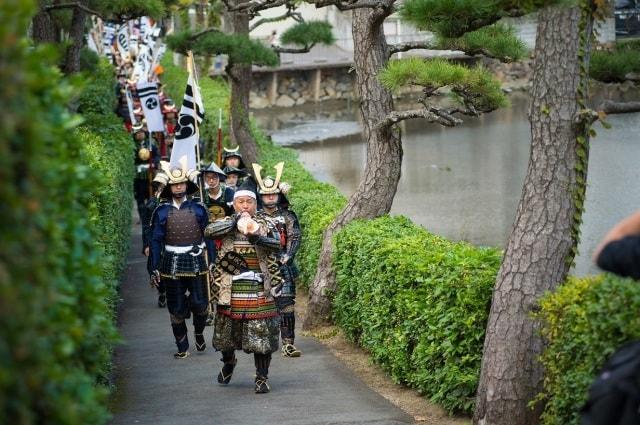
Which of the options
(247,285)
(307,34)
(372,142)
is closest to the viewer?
(247,285)

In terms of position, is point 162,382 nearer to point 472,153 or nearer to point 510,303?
point 510,303

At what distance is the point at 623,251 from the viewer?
16.7 feet

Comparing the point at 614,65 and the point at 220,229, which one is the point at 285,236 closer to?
the point at 220,229

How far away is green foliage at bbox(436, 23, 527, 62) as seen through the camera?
10.4 meters

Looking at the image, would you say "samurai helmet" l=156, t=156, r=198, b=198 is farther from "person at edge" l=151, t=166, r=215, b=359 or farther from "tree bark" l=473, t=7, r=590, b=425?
"tree bark" l=473, t=7, r=590, b=425

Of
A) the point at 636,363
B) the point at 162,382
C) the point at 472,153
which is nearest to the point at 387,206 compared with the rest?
the point at 162,382

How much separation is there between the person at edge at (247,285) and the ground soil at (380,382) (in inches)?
39.5

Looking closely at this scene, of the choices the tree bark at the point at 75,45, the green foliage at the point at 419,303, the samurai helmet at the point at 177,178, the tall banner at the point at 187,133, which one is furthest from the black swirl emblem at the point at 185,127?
the tree bark at the point at 75,45

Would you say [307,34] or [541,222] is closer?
[541,222]

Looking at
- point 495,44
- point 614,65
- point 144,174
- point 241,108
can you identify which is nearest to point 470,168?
point 241,108

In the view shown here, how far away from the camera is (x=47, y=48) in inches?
153

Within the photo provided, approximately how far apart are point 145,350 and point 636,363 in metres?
6.87

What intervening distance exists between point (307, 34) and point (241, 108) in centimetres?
178

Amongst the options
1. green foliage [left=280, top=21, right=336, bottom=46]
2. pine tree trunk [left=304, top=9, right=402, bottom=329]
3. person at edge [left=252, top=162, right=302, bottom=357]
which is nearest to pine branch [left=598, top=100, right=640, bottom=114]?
person at edge [left=252, top=162, right=302, bottom=357]
